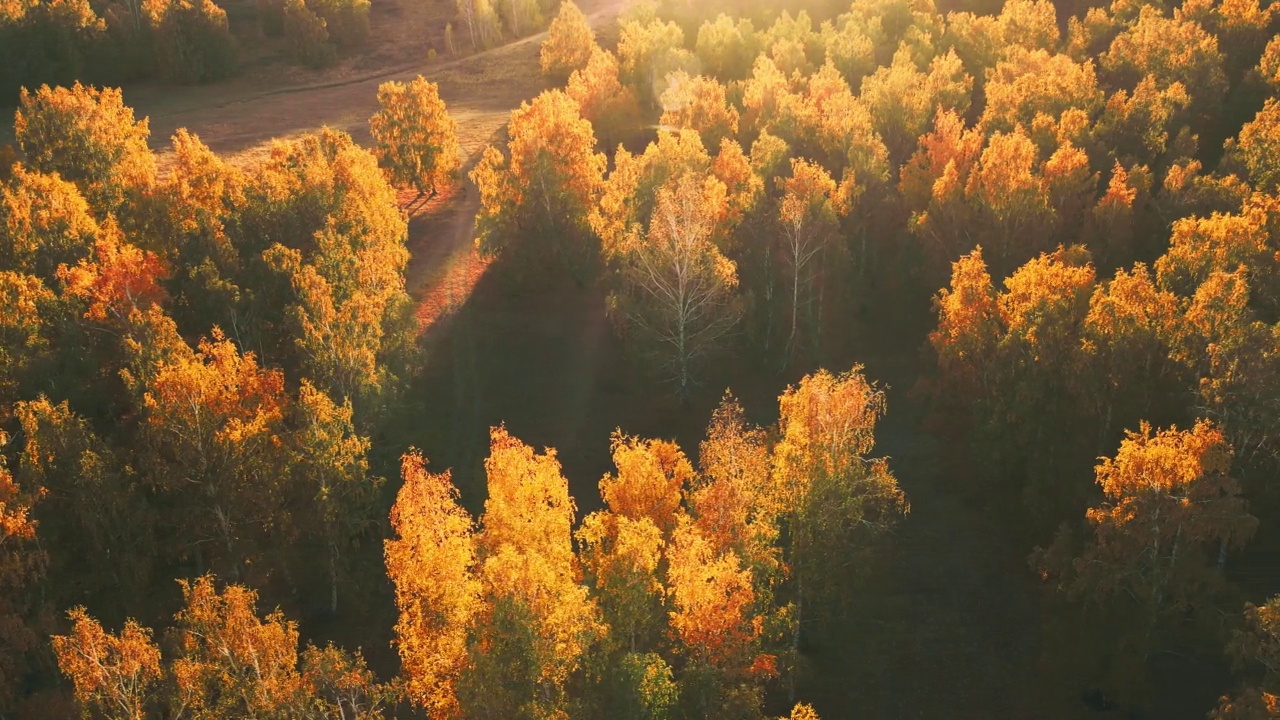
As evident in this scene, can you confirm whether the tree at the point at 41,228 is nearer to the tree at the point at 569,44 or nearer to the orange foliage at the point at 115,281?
the orange foliage at the point at 115,281

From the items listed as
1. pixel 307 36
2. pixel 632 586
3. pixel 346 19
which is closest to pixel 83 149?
pixel 632 586

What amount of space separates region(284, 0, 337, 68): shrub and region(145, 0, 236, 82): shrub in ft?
25.5

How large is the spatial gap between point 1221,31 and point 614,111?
58.0 meters

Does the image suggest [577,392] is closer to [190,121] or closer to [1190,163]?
[1190,163]

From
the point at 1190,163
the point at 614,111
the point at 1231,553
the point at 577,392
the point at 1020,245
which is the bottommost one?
the point at 1231,553

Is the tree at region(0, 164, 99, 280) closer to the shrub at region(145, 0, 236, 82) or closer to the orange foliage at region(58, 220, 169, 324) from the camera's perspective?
the orange foliage at region(58, 220, 169, 324)

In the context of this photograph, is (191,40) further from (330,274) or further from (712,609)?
(712,609)

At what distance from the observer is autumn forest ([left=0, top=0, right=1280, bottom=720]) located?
3766 centimetres

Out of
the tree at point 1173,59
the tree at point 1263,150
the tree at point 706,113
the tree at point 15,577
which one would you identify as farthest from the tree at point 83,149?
the tree at point 1173,59

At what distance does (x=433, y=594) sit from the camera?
3678cm

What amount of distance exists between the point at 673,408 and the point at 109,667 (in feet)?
132

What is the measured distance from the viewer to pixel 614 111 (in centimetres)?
9450

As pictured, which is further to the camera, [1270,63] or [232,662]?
[1270,63]

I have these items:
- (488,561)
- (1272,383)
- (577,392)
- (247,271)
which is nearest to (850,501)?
(488,561)
